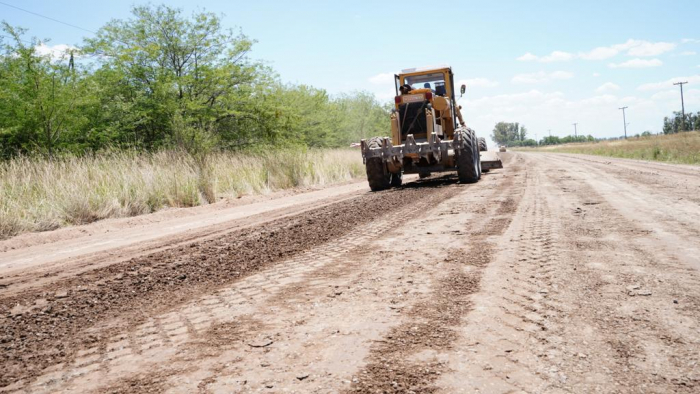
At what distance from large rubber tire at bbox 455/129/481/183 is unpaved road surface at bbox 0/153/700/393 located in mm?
5771

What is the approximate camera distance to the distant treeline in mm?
15344

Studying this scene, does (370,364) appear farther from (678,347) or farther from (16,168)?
(16,168)

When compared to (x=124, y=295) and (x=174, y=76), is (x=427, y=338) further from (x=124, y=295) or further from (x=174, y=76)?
(x=174, y=76)

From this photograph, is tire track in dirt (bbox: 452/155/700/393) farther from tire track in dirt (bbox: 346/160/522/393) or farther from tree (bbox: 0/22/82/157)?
tree (bbox: 0/22/82/157)

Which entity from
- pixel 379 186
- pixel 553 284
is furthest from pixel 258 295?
pixel 379 186

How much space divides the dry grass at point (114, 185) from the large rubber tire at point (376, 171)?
360cm

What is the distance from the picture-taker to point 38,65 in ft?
50.3

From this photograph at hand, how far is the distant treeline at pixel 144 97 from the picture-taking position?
15344 millimetres

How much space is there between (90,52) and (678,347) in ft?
73.8

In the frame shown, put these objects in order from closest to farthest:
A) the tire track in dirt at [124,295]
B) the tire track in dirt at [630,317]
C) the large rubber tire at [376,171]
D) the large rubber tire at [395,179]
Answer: the tire track in dirt at [630,317], the tire track in dirt at [124,295], the large rubber tire at [376,171], the large rubber tire at [395,179]

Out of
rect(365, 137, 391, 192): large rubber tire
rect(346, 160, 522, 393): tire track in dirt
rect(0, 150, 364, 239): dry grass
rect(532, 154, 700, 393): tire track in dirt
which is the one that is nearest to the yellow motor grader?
rect(365, 137, 391, 192): large rubber tire

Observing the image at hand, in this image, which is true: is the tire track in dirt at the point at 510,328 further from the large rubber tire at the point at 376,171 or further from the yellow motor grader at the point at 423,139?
the large rubber tire at the point at 376,171

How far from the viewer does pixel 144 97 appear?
768 inches

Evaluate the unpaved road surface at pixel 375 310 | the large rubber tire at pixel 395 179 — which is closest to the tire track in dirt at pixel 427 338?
the unpaved road surface at pixel 375 310
